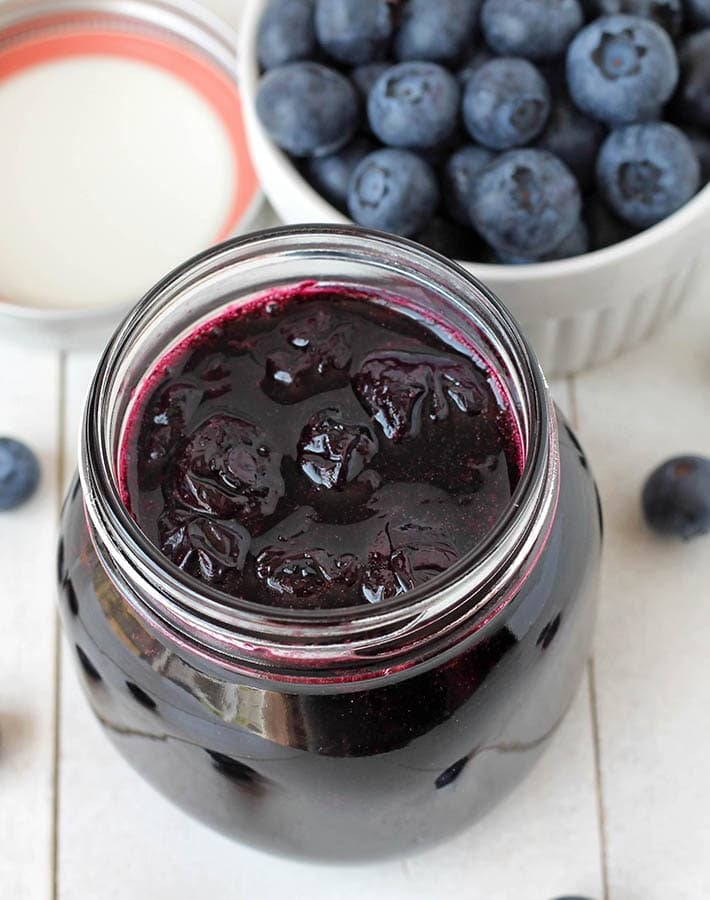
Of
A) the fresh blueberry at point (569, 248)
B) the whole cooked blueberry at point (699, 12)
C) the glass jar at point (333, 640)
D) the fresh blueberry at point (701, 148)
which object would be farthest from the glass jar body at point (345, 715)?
the whole cooked blueberry at point (699, 12)

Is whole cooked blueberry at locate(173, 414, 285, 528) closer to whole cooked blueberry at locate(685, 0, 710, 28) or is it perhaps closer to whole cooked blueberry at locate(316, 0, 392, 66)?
whole cooked blueberry at locate(316, 0, 392, 66)

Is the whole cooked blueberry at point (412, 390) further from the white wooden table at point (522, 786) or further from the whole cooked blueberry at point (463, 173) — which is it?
the white wooden table at point (522, 786)

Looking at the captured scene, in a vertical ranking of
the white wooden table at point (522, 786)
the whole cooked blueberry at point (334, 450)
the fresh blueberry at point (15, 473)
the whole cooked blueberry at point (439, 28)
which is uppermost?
the whole cooked blueberry at point (439, 28)

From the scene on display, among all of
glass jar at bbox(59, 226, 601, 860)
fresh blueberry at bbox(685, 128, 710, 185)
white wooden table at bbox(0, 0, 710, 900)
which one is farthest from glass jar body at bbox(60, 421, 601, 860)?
fresh blueberry at bbox(685, 128, 710, 185)

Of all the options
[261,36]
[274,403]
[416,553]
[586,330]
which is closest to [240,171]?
[261,36]

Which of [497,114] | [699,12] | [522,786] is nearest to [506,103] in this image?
[497,114]

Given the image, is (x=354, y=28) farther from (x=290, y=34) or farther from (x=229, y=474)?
(x=229, y=474)
